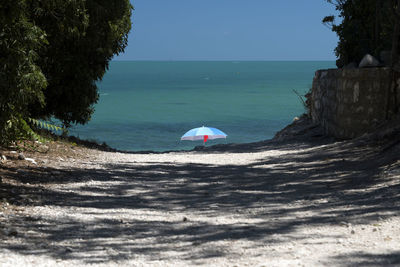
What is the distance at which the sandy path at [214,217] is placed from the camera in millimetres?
4504

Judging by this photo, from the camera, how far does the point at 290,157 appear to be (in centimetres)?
1202

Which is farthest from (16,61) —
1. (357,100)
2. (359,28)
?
(359,28)

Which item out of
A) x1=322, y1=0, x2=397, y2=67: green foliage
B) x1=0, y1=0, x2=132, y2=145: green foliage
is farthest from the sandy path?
x1=322, y1=0, x2=397, y2=67: green foliage

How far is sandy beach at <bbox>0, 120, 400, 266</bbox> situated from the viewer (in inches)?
178

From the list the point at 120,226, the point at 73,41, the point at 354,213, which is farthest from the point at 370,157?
the point at 73,41

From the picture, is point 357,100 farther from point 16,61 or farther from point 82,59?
point 16,61

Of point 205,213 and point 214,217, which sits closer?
point 214,217

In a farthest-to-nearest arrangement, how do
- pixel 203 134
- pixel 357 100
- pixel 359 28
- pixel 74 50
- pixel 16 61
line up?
pixel 203 134 < pixel 359 28 < pixel 74 50 < pixel 357 100 < pixel 16 61

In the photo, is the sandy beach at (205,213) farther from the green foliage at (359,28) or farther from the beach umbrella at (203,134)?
the beach umbrella at (203,134)

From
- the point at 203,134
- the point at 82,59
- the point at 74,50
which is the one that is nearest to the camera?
the point at 74,50

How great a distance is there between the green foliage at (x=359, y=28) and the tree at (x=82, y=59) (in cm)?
1069

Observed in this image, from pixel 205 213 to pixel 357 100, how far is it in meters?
8.23

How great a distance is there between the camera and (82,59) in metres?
14.7

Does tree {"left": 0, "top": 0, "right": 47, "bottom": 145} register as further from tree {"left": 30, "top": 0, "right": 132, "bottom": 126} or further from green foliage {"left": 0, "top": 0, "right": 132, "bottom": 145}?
tree {"left": 30, "top": 0, "right": 132, "bottom": 126}
